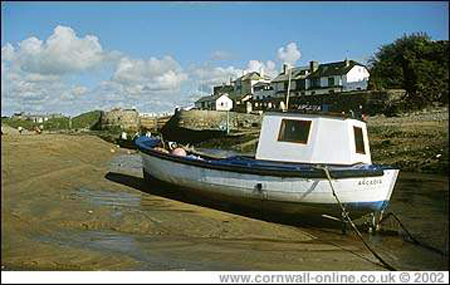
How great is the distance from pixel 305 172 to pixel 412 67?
144 feet

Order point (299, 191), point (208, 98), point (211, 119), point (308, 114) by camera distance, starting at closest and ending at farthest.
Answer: point (299, 191), point (308, 114), point (211, 119), point (208, 98)

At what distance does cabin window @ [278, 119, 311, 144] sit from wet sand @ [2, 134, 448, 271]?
6.09ft

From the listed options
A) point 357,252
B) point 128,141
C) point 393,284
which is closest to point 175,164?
point 357,252

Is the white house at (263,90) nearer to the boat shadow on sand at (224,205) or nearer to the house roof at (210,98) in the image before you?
the house roof at (210,98)

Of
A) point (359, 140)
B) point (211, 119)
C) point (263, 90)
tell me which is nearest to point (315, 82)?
point (263, 90)

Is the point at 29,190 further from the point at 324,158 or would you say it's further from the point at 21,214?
the point at 324,158

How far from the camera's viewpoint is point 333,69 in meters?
71.9

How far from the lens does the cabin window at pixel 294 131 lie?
1196cm

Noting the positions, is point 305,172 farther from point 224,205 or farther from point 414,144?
point 414,144

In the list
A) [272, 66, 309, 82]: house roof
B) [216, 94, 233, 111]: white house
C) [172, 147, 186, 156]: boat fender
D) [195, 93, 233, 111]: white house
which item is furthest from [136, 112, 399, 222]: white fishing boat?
[216, 94, 233, 111]: white house

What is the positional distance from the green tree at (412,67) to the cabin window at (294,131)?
100 ft

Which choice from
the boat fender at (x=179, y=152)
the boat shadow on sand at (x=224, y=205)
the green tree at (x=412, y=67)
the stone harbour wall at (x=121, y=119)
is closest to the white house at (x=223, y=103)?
the stone harbour wall at (x=121, y=119)

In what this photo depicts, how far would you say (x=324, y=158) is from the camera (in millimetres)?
11805

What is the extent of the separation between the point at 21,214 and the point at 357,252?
244 inches
